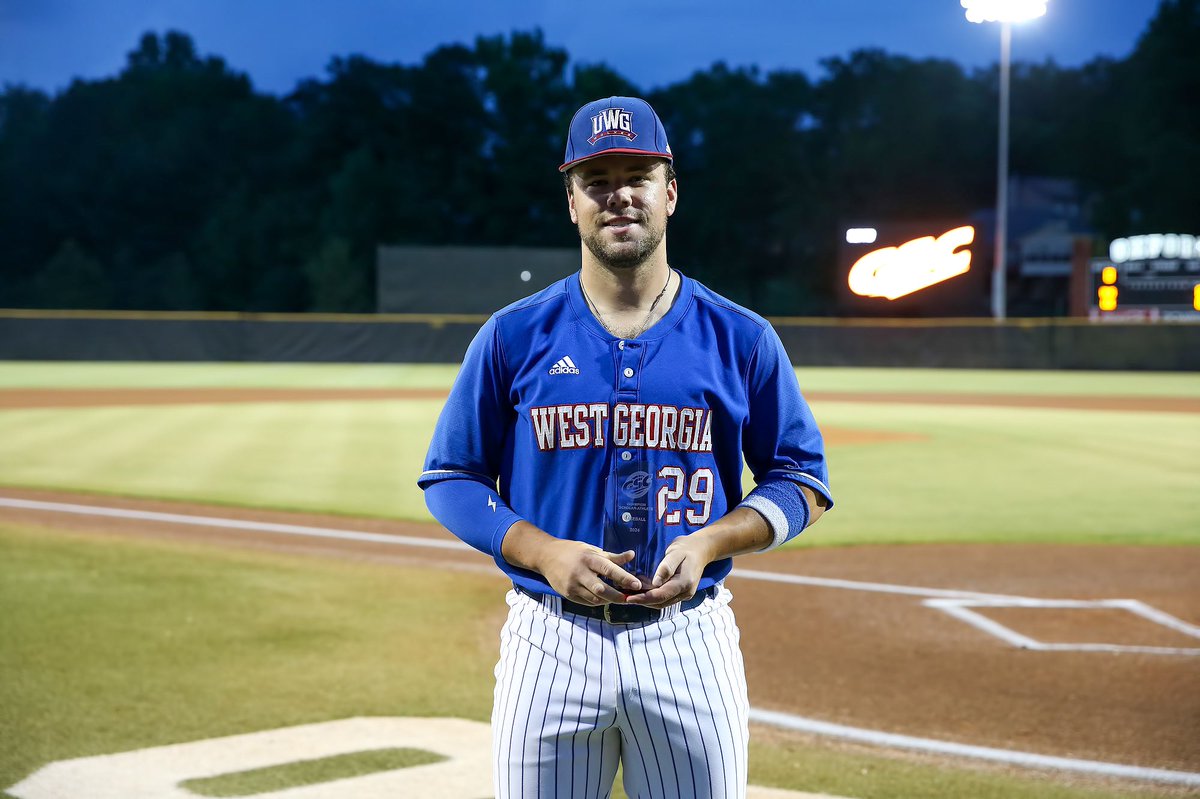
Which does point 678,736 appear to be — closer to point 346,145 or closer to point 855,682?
point 855,682

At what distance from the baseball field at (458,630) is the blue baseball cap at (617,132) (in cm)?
257

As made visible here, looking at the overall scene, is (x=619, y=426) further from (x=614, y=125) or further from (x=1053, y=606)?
(x=1053, y=606)

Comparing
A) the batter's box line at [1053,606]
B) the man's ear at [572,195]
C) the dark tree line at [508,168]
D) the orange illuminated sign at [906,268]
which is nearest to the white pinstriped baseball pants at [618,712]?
the man's ear at [572,195]

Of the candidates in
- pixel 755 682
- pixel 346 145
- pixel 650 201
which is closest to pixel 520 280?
pixel 346 145

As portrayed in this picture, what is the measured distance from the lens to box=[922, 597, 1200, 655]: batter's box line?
6.29m

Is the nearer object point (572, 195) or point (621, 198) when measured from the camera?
point (621, 198)

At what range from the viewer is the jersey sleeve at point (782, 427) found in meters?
2.36

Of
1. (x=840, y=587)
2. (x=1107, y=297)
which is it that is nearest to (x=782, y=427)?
(x=840, y=587)

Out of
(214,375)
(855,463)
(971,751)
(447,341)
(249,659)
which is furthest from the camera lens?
(447,341)

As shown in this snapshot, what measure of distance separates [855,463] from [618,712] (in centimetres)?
1212

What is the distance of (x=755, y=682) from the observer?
5711mm

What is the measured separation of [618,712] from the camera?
88.9 inches

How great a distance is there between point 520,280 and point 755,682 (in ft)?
121

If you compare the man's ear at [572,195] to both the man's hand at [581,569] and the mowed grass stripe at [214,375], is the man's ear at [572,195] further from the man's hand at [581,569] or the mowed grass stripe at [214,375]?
the mowed grass stripe at [214,375]
